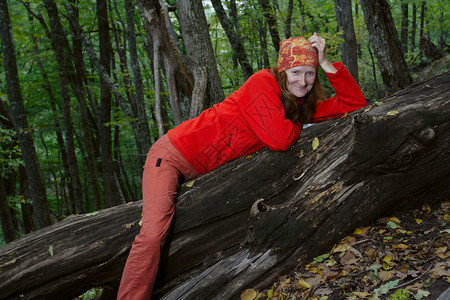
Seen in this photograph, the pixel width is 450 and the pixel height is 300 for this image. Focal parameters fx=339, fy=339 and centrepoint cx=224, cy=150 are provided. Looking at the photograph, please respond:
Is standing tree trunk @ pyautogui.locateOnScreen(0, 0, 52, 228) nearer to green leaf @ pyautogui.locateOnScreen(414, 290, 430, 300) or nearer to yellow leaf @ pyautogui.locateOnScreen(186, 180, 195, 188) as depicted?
yellow leaf @ pyautogui.locateOnScreen(186, 180, 195, 188)

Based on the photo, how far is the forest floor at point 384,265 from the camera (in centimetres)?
242

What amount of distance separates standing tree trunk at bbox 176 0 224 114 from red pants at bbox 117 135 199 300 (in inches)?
58.3

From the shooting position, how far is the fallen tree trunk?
118 inches

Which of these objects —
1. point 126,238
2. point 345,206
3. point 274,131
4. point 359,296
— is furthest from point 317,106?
point 126,238

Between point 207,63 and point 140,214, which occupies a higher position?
point 207,63

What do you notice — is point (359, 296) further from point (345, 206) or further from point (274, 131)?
point (274, 131)

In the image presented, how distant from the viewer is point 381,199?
3.16 m

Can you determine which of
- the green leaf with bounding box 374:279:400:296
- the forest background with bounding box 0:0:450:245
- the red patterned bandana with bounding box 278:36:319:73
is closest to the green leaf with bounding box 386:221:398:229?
the green leaf with bounding box 374:279:400:296

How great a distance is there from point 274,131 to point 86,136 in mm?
12242

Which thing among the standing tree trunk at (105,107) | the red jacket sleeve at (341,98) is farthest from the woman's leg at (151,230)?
the standing tree trunk at (105,107)

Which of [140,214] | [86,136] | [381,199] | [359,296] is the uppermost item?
[86,136]

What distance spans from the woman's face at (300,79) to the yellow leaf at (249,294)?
6.12ft

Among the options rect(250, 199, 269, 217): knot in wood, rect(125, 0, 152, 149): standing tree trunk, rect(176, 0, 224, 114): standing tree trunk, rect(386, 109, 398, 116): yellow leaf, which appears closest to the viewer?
rect(386, 109, 398, 116): yellow leaf

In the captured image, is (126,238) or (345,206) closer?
(345,206)
